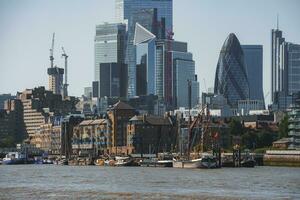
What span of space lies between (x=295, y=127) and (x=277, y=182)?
291ft

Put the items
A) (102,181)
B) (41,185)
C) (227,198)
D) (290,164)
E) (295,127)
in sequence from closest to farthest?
(227,198) < (41,185) < (102,181) < (290,164) < (295,127)

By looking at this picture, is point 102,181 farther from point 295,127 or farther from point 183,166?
point 295,127

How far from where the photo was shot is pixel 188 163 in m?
156

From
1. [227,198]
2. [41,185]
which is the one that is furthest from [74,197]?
[41,185]

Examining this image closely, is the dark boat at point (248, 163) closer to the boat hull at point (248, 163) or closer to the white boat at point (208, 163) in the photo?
the boat hull at point (248, 163)

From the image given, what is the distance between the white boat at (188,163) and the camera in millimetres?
152025

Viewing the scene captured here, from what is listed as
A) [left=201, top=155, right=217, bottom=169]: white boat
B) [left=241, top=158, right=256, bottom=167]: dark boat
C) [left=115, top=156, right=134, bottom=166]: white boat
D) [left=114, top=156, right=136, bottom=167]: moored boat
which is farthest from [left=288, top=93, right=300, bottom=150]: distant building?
[left=201, top=155, right=217, bottom=169]: white boat

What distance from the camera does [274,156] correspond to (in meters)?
172

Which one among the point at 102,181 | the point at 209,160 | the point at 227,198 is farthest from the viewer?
the point at 209,160

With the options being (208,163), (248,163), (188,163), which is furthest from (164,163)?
(208,163)

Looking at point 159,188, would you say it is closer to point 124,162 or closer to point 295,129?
point 124,162

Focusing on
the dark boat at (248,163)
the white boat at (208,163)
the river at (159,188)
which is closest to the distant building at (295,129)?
the dark boat at (248,163)

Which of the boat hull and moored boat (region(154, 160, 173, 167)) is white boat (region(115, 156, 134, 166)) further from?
the boat hull

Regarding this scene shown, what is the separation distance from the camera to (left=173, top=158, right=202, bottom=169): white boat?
5985 inches
